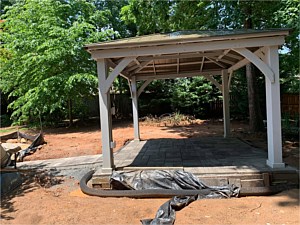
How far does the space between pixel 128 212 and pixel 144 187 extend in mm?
818

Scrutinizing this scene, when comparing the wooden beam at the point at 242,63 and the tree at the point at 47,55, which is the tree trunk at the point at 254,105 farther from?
the tree at the point at 47,55

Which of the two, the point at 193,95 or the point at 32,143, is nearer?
the point at 32,143

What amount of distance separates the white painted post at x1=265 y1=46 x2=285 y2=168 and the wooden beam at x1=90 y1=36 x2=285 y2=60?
0.52 ft

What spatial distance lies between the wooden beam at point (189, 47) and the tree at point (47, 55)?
669 centimetres

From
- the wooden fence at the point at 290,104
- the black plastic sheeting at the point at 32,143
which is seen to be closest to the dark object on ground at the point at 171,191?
the black plastic sheeting at the point at 32,143

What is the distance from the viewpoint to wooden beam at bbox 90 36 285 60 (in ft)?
13.5

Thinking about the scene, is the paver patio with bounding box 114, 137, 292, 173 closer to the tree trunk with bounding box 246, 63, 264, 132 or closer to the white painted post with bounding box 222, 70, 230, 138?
the white painted post with bounding box 222, 70, 230, 138

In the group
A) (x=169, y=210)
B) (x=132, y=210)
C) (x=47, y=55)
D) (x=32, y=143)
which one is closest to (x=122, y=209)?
(x=132, y=210)

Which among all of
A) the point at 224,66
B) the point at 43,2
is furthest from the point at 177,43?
the point at 43,2

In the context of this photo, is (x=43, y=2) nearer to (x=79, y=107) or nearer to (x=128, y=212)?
(x=79, y=107)

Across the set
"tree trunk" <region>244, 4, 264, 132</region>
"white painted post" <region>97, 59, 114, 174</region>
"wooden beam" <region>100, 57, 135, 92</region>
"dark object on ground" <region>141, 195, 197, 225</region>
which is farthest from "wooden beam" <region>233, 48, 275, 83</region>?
"tree trunk" <region>244, 4, 264, 132</region>

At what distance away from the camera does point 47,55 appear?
34.9 ft

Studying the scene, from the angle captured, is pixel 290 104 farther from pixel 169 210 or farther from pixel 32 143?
pixel 32 143

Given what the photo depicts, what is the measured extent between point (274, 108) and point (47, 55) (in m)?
9.38
